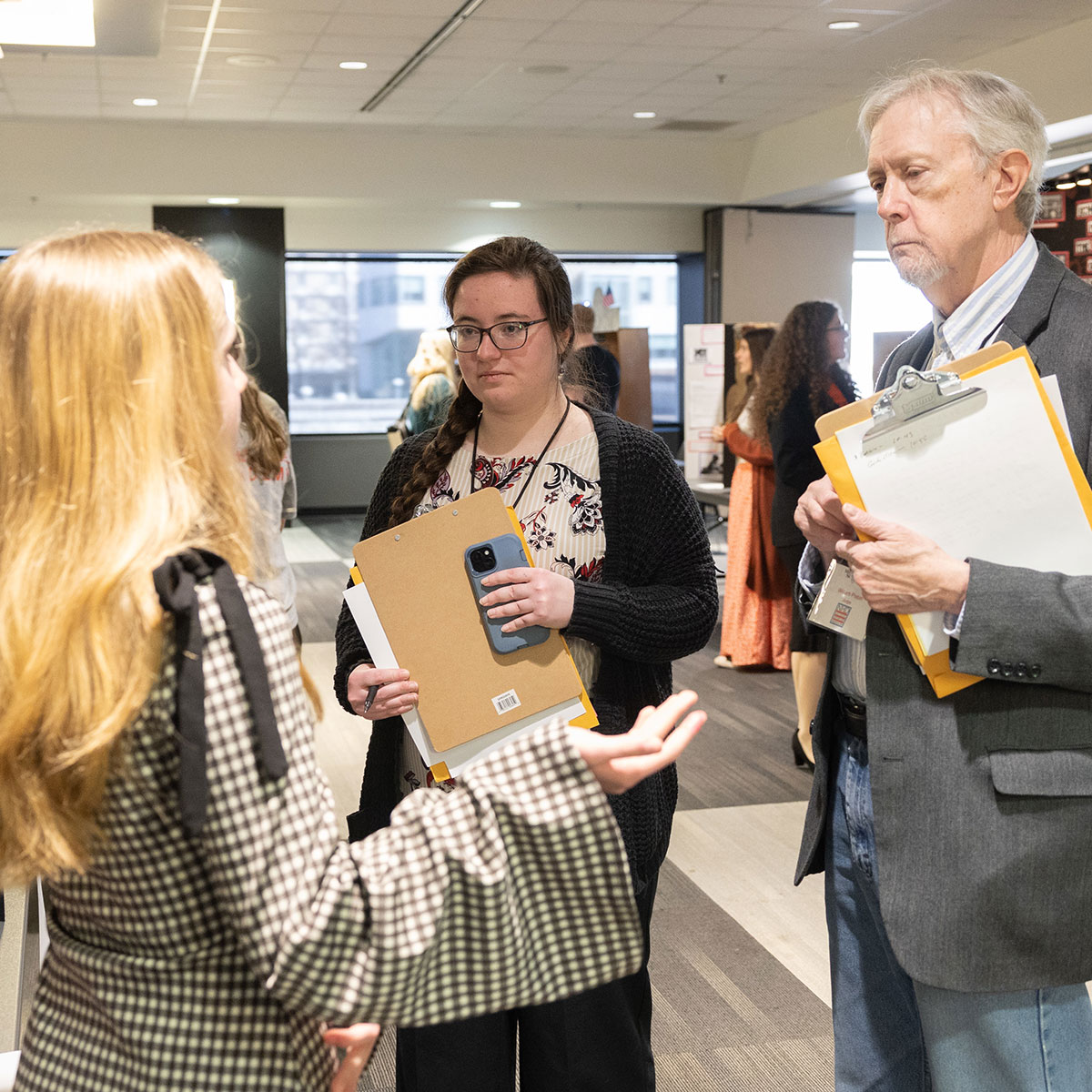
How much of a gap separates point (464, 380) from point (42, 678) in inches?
45.8

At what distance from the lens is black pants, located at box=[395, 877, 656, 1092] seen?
173cm

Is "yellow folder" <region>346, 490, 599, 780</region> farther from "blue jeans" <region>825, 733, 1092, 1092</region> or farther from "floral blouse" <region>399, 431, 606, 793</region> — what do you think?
"blue jeans" <region>825, 733, 1092, 1092</region>

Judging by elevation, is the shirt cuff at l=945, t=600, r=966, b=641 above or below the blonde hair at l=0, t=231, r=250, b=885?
below

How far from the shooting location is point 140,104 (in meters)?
9.93

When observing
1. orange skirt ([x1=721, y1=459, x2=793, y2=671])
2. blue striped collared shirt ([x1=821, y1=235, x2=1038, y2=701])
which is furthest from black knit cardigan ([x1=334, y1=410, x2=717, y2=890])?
orange skirt ([x1=721, y1=459, x2=793, y2=671])

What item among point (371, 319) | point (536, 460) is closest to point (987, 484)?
point (536, 460)

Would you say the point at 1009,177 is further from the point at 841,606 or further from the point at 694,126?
the point at 694,126

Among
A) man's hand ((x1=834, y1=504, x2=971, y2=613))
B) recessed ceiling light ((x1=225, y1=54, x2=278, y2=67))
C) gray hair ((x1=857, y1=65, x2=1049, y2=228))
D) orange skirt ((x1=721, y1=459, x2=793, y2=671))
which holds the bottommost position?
orange skirt ((x1=721, y1=459, x2=793, y2=671))

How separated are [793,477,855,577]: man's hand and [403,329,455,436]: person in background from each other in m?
4.90

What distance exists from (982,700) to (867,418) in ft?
1.14

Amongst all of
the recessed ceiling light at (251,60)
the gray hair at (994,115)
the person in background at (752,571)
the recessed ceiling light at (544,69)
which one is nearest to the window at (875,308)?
the recessed ceiling light at (544,69)

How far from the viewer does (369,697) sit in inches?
67.4

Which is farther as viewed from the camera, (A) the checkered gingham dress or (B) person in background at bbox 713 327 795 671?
(B) person in background at bbox 713 327 795 671

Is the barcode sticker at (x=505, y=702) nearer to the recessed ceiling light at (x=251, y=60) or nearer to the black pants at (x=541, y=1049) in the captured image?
the black pants at (x=541, y=1049)
